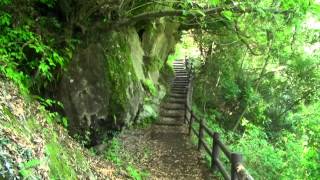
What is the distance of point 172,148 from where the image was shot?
12258 millimetres

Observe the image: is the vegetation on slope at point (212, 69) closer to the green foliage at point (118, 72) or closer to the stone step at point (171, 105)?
the green foliage at point (118, 72)

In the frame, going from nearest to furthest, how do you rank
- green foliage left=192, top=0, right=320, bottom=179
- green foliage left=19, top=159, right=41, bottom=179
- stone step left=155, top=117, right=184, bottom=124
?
green foliage left=19, top=159, right=41, bottom=179
stone step left=155, top=117, right=184, bottom=124
green foliage left=192, top=0, right=320, bottom=179

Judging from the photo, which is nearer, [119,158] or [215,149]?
[215,149]

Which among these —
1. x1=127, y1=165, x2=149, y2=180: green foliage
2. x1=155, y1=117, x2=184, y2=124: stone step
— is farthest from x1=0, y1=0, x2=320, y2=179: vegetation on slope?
x1=155, y1=117, x2=184, y2=124: stone step

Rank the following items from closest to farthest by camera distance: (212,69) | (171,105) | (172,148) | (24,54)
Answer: (24,54), (172,148), (171,105), (212,69)

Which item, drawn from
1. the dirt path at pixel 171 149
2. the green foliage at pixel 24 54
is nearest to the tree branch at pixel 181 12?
the green foliage at pixel 24 54

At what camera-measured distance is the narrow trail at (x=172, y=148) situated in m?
9.65

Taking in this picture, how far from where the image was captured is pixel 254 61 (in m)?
21.4

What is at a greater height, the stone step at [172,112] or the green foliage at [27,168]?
the green foliage at [27,168]

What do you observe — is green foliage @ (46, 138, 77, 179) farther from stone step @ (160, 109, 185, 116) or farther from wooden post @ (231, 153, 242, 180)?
stone step @ (160, 109, 185, 116)

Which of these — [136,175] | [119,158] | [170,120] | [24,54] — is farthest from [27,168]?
[170,120]

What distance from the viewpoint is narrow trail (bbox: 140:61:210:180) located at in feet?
31.7

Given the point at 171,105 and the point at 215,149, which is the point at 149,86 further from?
the point at 215,149

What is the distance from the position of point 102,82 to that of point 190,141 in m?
4.13
